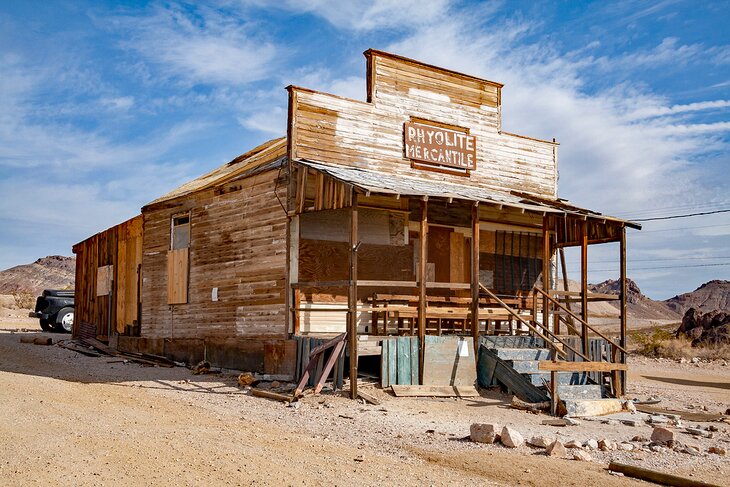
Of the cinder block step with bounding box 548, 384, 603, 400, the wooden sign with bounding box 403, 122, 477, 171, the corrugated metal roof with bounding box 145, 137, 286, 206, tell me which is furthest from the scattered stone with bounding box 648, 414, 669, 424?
the corrugated metal roof with bounding box 145, 137, 286, 206

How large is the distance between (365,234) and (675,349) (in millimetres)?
19366

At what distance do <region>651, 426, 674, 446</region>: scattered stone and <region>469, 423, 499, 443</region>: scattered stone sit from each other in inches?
88.5

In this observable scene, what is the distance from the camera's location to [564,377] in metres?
14.2

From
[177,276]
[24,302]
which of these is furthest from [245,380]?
[24,302]

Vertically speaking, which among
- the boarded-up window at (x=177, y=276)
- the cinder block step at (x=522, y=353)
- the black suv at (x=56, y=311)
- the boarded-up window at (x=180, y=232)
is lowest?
the cinder block step at (x=522, y=353)

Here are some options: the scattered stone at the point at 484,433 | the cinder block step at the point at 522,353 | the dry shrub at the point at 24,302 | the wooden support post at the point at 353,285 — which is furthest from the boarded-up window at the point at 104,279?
the dry shrub at the point at 24,302

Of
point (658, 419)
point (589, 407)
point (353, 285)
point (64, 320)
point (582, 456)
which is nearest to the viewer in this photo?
point (582, 456)

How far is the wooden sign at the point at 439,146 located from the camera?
17.3 m

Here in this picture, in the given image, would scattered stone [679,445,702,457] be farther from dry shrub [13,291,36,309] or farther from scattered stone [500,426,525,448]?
dry shrub [13,291,36,309]

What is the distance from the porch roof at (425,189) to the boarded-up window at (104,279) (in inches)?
379

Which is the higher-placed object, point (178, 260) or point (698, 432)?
point (178, 260)

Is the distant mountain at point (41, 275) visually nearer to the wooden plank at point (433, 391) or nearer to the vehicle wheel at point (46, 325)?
the vehicle wheel at point (46, 325)

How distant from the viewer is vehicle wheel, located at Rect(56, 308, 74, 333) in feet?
90.3

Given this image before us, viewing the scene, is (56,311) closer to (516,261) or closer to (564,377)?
(516,261)
